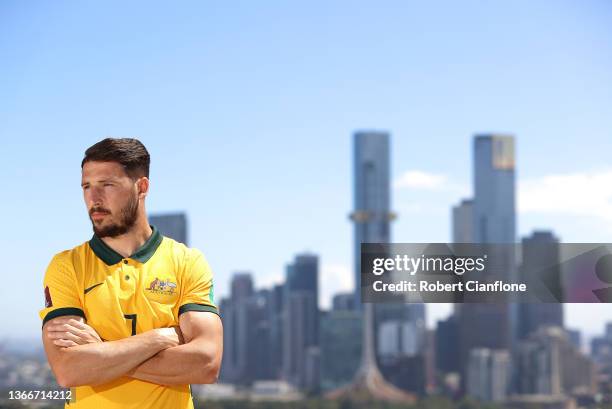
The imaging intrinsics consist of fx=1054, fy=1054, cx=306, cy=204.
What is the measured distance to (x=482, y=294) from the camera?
23.1ft

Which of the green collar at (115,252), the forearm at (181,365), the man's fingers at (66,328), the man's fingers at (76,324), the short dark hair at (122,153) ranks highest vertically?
the short dark hair at (122,153)

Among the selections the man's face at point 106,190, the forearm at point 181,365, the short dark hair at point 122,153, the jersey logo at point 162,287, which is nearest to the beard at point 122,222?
the man's face at point 106,190

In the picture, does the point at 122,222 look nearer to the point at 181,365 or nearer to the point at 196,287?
the point at 196,287

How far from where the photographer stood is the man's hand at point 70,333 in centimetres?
425

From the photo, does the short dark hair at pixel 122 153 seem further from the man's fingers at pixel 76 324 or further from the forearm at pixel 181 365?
the forearm at pixel 181 365

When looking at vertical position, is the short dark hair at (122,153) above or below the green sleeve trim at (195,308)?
above

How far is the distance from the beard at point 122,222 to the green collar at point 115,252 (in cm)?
10

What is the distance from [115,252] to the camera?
4.41m

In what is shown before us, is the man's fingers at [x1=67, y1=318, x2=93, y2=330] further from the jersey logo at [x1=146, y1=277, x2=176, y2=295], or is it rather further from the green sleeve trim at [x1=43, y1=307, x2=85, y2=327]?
the jersey logo at [x1=146, y1=277, x2=176, y2=295]

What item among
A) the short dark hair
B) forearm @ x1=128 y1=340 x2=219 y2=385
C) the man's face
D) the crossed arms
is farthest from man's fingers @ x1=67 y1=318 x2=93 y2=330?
the short dark hair

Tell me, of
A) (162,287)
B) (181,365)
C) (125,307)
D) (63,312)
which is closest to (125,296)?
(125,307)

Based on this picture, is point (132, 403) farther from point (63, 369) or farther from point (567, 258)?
point (567, 258)

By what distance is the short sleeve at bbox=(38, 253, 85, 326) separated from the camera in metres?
4.29

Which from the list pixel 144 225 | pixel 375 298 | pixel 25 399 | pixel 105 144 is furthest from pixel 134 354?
pixel 25 399
